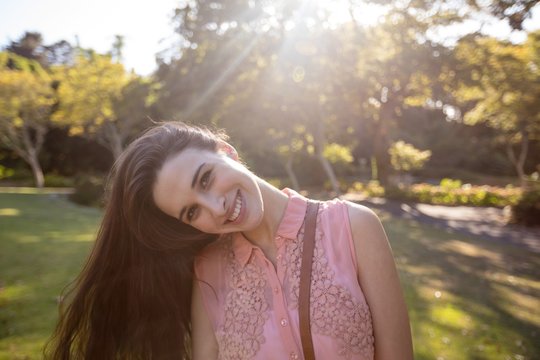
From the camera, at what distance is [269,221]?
189 cm

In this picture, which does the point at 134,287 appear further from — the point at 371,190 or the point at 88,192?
the point at 371,190

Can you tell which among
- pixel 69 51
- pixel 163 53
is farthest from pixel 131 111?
pixel 69 51

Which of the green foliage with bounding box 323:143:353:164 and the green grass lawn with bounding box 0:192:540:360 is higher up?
the green foliage with bounding box 323:143:353:164

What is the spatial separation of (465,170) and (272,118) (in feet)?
70.5

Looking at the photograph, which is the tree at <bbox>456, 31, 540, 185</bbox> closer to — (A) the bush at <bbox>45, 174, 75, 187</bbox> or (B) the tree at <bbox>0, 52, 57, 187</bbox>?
(B) the tree at <bbox>0, 52, 57, 187</bbox>

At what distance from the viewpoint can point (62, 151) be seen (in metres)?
35.4

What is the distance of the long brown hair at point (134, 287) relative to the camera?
1964mm

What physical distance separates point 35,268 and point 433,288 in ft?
22.5

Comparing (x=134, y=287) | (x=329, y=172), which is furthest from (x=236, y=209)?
(x=329, y=172)

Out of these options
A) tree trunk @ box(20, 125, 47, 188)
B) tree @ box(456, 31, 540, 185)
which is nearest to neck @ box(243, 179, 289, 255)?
tree @ box(456, 31, 540, 185)

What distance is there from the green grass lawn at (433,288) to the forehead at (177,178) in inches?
133

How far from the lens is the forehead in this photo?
1806 mm

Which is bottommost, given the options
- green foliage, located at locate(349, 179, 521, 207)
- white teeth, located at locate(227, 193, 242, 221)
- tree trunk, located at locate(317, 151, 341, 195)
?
green foliage, located at locate(349, 179, 521, 207)

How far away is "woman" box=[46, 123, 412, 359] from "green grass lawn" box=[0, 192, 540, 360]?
2.84 metres
